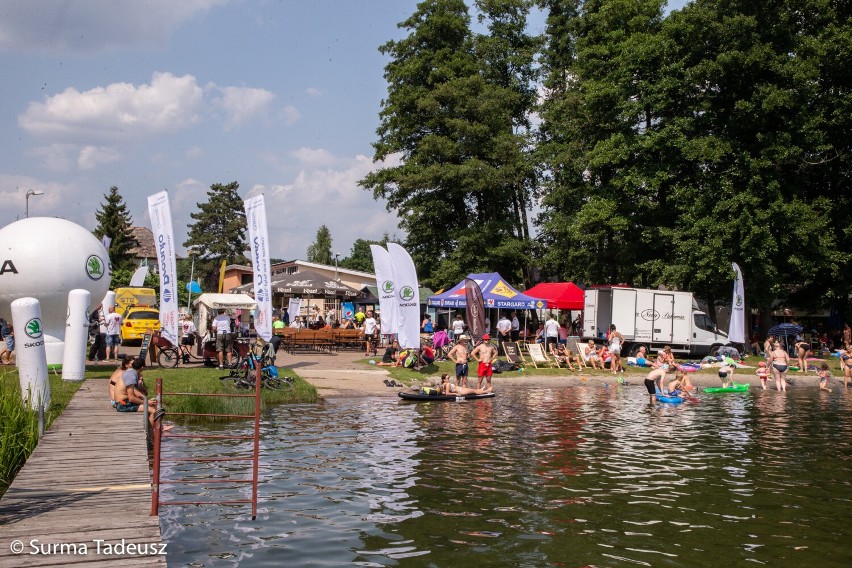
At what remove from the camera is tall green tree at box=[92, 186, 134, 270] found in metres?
74.4

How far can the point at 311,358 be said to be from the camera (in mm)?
33344

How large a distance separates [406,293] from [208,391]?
10215 mm

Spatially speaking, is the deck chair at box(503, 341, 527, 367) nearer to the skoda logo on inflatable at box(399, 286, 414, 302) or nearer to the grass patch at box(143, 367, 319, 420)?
the skoda logo on inflatable at box(399, 286, 414, 302)

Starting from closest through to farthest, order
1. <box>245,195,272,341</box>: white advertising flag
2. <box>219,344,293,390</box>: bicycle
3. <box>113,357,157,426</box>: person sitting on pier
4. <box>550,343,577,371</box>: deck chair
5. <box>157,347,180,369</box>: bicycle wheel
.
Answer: <box>113,357,157,426</box>: person sitting on pier
<box>219,344,293,390</box>: bicycle
<box>245,195,272,341</box>: white advertising flag
<box>157,347,180,369</box>: bicycle wheel
<box>550,343,577,371</box>: deck chair

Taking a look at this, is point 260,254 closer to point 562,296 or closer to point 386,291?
point 386,291

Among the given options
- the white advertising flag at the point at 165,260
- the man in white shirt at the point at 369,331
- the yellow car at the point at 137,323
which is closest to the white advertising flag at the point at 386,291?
the man in white shirt at the point at 369,331

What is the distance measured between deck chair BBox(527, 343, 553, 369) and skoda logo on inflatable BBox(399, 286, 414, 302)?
21.9 ft

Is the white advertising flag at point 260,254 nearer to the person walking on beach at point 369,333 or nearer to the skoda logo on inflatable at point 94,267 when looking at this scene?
the skoda logo on inflatable at point 94,267

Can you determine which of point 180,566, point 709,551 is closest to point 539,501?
point 709,551

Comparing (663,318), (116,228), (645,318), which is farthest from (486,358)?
(116,228)

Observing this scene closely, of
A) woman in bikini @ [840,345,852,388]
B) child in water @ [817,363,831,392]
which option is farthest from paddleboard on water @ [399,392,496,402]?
woman in bikini @ [840,345,852,388]

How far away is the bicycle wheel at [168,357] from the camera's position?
1011 inches

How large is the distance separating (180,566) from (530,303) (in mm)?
29849

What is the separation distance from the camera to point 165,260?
24.9 meters
